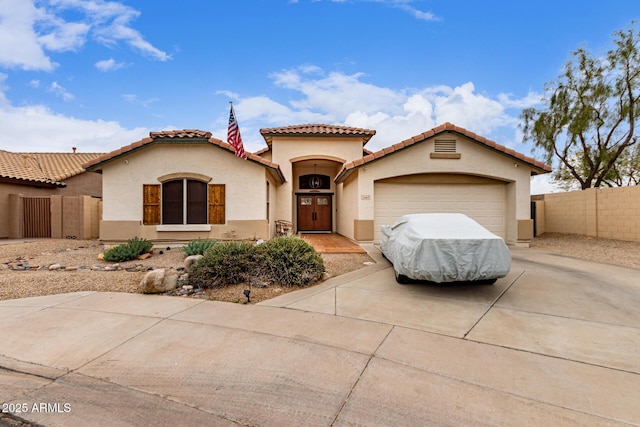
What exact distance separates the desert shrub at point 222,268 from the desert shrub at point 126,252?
351cm

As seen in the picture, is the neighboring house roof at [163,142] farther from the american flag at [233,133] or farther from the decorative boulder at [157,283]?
the decorative boulder at [157,283]

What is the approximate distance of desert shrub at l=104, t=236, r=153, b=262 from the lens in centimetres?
908

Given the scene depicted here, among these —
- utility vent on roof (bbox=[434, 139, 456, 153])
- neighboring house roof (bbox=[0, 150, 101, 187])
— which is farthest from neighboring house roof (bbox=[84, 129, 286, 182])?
neighboring house roof (bbox=[0, 150, 101, 187])

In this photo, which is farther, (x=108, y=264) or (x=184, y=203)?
(x=184, y=203)

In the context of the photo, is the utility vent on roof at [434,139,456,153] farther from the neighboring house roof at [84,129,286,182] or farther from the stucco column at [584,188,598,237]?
the stucco column at [584,188,598,237]

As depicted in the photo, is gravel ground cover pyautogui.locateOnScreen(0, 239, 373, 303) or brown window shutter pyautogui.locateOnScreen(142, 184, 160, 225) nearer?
gravel ground cover pyautogui.locateOnScreen(0, 239, 373, 303)

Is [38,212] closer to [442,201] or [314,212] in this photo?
[314,212]

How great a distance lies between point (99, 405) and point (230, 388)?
114 centimetres

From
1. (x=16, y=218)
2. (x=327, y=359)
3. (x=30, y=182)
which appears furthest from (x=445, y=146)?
(x=30, y=182)

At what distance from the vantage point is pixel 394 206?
→ 40.9 feet

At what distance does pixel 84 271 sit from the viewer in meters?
7.90

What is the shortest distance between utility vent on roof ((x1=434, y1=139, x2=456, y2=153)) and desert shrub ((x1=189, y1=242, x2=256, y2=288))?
8.58m

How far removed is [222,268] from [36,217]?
14.5 meters

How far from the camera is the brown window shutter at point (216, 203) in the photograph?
11211mm
